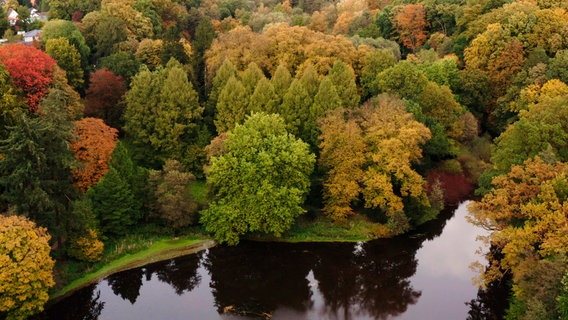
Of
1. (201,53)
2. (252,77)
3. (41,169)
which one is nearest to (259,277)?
(41,169)

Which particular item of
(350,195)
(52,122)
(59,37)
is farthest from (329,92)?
(59,37)

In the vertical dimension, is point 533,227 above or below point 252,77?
below

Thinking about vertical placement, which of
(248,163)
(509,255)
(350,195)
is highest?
(248,163)

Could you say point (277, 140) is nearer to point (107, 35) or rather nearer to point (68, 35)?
point (107, 35)

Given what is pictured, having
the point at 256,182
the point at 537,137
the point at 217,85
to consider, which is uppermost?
the point at 217,85

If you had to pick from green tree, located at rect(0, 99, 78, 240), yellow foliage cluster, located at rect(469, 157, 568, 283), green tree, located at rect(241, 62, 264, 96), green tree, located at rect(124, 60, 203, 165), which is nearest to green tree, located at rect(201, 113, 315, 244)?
green tree, located at rect(124, 60, 203, 165)

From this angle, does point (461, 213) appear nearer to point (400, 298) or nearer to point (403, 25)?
point (400, 298)

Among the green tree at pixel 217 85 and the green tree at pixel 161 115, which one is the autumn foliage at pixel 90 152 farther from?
the green tree at pixel 217 85
